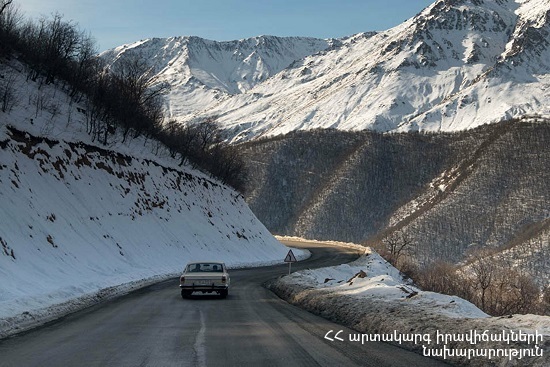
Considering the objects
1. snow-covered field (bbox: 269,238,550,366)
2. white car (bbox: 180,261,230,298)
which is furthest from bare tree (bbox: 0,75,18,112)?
snow-covered field (bbox: 269,238,550,366)

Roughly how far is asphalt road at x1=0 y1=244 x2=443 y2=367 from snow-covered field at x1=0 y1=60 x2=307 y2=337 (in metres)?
2.03

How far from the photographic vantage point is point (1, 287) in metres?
20.0

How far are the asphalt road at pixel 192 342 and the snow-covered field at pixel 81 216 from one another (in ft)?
6.65

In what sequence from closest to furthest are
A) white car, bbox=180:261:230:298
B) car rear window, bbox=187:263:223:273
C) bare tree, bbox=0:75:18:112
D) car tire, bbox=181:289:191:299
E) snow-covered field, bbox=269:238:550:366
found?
snow-covered field, bbox=269:238:550:366 < white car, bbox=180:261:230:298 < car tire, bbox=181:289:191:299 < car rear window, bbox=187:263:223:273 < bare tree, bbox=0:75:18:112

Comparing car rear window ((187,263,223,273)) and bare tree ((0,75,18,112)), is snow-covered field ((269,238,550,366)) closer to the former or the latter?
car rear window ((187,263,223,273))

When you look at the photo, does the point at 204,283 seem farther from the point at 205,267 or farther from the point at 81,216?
the point at 81,216

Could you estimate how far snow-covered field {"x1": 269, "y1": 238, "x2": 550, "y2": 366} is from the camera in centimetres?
1015

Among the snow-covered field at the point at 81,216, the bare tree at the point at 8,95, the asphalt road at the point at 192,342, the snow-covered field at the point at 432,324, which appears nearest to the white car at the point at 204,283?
the snow-covered field at the point at 81,216

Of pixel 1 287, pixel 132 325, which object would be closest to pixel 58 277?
pixel 1 287

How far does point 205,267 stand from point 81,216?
555 inches

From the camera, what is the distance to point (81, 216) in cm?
3678

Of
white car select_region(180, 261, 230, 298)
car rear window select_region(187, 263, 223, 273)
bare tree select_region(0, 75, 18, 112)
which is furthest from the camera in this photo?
bare tree select_region(0, 75, 18, 112)

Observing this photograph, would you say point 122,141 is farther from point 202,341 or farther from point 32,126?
point 202,341

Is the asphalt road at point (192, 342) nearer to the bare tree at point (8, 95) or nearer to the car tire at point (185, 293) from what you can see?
the car tire at point (185, 293)
